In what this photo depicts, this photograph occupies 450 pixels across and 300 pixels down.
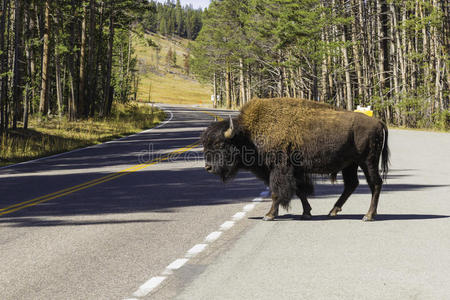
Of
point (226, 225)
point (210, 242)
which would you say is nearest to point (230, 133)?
point (226, 225)

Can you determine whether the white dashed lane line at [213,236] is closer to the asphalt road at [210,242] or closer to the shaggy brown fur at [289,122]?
the asphalt road at [210,242]

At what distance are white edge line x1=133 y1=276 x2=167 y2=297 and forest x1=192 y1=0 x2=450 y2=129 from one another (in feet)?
99.2

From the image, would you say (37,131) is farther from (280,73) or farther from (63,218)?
(280,73)

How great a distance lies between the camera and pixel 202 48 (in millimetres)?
92625

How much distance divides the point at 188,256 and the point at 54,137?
2047 centimetres

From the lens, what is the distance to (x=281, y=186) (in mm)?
8180

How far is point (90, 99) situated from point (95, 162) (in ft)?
72.3

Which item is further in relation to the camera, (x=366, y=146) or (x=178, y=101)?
(x=178, y=101)

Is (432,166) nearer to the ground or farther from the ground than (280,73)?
nearer to the ground

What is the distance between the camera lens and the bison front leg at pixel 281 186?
320 inches

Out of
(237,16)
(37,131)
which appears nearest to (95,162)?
(37,131)

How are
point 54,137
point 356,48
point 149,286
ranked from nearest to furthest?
point 149,286 → point 54,137 → point 356,48

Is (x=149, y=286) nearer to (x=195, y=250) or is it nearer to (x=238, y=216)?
(x=195, y=250)

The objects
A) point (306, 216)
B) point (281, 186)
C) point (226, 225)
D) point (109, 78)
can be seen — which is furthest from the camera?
point (109, 78)
